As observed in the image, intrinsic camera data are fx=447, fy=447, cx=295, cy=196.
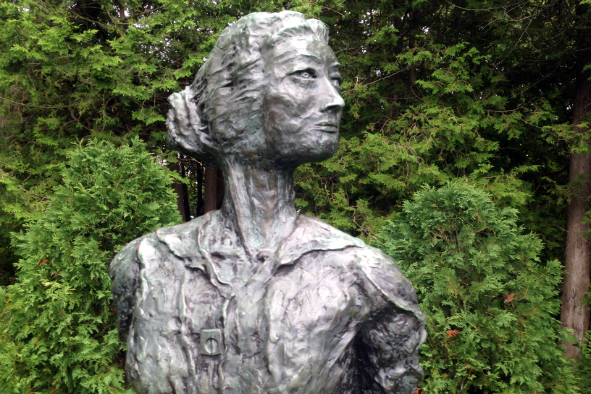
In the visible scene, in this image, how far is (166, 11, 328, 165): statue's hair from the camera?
1.89m

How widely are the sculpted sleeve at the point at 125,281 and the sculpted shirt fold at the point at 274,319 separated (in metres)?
0.11

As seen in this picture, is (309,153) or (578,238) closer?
(309,153)

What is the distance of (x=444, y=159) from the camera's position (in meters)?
7.04

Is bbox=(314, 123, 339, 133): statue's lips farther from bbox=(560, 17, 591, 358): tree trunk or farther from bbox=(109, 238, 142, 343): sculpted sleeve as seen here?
bbox=(560, 17, 591, 358): tree trunk

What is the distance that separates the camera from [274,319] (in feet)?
5.49

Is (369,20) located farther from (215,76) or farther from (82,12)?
(215,76)

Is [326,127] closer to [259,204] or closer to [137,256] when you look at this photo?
[259,204]

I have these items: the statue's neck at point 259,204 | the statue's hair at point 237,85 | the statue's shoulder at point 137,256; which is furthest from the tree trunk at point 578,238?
the statue's shoulder at point 137,256

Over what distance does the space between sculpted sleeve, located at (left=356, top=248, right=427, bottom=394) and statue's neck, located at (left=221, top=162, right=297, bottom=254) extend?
1.37 ft

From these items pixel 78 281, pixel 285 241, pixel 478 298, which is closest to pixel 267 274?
pixel 285 241

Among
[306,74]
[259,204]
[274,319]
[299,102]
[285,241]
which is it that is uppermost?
[306,74]

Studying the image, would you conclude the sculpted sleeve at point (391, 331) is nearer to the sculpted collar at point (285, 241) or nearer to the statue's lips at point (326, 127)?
the sculpted collar at point (285, 241)

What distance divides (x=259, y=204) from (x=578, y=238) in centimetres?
670

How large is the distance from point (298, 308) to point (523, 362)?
11.4ft
